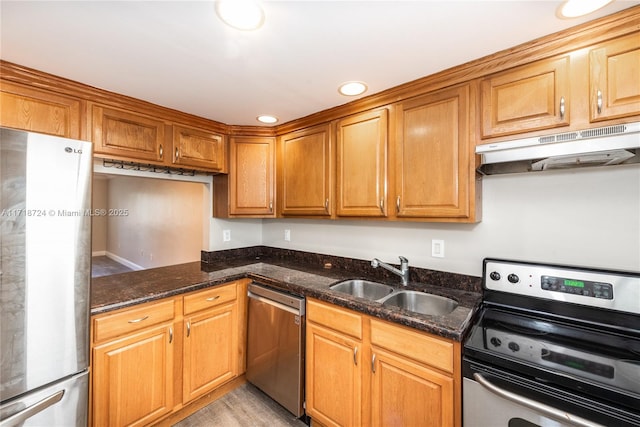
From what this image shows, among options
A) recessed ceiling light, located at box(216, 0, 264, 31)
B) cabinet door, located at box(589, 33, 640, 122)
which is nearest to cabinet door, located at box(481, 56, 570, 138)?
cabinet door, located at box(589, 33, 640, 122)

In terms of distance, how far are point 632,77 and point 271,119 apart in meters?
2.08

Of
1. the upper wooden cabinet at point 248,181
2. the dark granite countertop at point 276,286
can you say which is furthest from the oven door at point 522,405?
the upper wooden cabinet at point 248,181

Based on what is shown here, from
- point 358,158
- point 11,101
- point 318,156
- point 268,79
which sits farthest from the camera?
point 318,156

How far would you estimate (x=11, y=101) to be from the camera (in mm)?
1438

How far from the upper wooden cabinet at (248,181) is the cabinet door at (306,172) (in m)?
0.13

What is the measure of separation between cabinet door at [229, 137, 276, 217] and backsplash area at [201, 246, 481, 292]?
48 cm

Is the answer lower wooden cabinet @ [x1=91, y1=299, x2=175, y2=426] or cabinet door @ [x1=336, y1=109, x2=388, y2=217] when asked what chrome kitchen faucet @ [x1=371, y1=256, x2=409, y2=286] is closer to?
cabinet door @ [x1=336, y1=109, x2=388, y2=217]

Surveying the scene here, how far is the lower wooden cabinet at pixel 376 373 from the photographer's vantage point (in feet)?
4.02

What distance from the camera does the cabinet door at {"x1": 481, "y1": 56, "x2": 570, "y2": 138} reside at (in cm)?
124

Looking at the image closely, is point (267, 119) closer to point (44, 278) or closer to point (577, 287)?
point (44, 278)

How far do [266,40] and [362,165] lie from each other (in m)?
0.98

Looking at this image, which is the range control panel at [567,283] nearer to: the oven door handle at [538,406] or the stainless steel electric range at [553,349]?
the stainless steel electric range at [553,349]

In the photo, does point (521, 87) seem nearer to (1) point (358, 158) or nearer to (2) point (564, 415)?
(1) point (358, 158)

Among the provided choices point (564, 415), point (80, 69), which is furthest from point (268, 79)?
point (564, 415)
